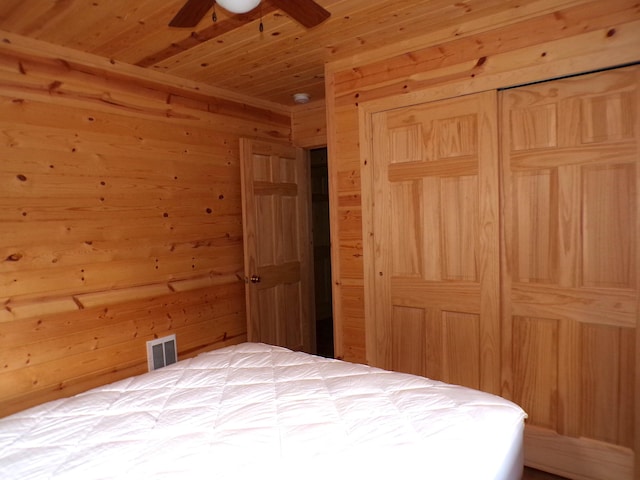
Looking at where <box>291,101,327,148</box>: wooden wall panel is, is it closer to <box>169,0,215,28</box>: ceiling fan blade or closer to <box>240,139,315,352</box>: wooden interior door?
<box>240,139,315,352</box>: wooden interior door

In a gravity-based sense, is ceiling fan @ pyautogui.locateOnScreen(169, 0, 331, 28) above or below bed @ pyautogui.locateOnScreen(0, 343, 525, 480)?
above

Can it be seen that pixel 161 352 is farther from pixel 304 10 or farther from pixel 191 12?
pixel 304 10

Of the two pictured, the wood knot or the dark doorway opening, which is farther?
the dark doorway opening

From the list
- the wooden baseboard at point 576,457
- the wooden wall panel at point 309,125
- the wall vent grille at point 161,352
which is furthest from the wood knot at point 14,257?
the wooden baseboard at point 576,457

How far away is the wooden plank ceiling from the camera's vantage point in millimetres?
2131

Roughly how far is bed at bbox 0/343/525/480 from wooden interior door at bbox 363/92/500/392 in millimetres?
939

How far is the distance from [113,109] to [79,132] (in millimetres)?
288

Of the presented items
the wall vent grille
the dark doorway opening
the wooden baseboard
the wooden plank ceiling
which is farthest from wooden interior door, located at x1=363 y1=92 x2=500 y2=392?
the dark doorway opening

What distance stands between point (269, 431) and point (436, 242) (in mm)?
1663

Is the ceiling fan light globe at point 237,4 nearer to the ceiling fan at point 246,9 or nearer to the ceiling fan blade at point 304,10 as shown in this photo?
the ceiling fan at point 246,9

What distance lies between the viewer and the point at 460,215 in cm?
248

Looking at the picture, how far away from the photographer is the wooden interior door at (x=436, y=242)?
7.83 ft

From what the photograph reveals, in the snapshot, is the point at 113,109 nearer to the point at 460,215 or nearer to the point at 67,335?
the point at 67,335

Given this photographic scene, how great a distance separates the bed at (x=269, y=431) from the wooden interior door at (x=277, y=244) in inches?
66.0
